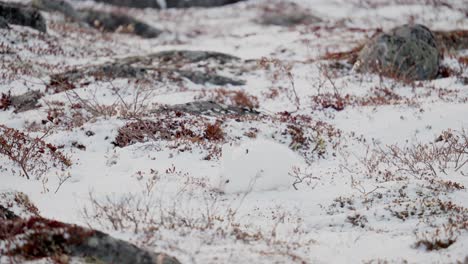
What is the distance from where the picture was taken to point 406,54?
14305 mm

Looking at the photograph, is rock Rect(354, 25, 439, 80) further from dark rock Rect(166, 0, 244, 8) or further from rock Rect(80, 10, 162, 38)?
dark rock Rect(166, 0, 244, 8)

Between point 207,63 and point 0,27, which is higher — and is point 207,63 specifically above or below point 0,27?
below

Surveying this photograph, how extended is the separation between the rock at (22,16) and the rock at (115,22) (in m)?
7.06

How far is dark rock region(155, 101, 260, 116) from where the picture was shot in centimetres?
1025

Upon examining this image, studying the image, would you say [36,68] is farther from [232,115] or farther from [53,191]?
[53,191]

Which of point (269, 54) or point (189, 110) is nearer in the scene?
point (189, 110)

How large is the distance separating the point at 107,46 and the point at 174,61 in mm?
4478

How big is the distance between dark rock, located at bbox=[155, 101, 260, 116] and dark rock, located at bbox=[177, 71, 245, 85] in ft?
11.4

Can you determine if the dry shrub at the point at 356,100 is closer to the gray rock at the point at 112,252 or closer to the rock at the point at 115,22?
the gray rock at the point at 112,252

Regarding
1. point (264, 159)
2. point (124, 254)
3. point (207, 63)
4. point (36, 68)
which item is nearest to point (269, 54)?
point (207, 63)

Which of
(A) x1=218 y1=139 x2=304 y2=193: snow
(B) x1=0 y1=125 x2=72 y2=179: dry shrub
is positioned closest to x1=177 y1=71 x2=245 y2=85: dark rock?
(B) x1=0 y1=125 x2=72 y2=179: dry shrub

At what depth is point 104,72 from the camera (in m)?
13.6

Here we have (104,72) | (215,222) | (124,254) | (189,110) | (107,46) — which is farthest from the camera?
(107,46)

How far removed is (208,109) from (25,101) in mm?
4719
